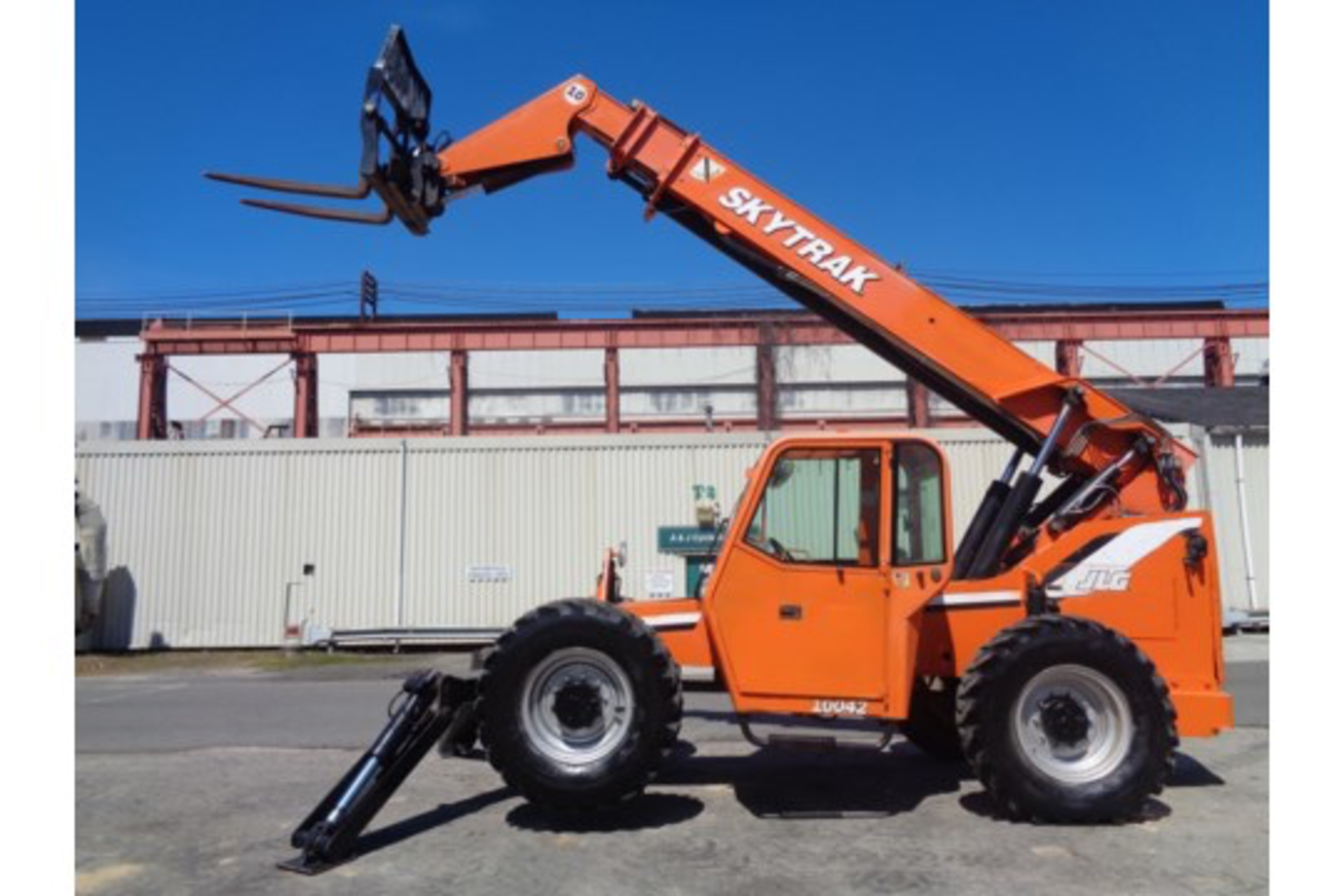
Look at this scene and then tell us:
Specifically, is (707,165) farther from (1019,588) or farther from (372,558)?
(372,558)

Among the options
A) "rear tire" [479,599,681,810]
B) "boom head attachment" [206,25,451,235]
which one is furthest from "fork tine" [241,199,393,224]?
"rear tire" [479,599,681,810]

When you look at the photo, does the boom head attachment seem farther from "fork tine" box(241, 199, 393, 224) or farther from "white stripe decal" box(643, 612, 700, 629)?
"white stripe decal" box(643, 612, 700, 629)

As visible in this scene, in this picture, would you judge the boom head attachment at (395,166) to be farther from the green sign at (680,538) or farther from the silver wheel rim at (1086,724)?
the green sign at (680,538)

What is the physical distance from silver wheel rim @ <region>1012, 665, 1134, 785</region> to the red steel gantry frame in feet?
67.7

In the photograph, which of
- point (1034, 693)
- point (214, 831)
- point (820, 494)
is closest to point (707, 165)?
point (820, 494)

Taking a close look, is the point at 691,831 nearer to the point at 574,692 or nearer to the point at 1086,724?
the point at 574,692

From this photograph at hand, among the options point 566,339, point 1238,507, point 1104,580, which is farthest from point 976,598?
point 566,339

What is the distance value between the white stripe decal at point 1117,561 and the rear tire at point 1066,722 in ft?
1.91

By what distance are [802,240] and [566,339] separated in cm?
2139

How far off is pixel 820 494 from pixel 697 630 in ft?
3.76

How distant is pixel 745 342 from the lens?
28.6 metres

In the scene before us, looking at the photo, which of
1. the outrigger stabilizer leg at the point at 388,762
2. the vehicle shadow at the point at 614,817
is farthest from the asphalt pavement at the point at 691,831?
the outrigger stabilizer leg at the point at 388,762

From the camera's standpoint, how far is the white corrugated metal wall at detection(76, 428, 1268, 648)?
18234 millimetres

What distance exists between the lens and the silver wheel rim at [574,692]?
220 inches
